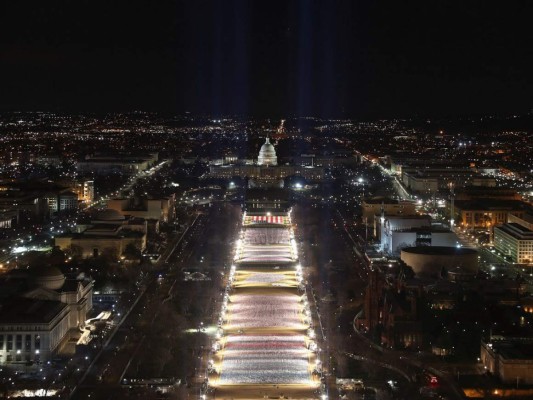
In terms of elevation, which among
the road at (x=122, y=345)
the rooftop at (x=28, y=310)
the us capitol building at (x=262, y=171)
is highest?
the us capitol building at (x=262, y=171)

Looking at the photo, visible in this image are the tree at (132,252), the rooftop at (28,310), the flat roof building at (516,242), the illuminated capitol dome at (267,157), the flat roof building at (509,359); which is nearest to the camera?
the flat roof building at (509,359)

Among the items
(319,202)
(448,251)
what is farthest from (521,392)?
(319,202)

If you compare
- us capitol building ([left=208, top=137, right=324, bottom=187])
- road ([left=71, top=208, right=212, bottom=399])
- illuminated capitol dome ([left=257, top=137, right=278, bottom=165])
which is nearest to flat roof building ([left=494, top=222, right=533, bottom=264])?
road ([left=71, top=208, right=212, bottom=399])

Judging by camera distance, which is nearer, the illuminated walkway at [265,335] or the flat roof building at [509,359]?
the illuminated walkway at [265,335]

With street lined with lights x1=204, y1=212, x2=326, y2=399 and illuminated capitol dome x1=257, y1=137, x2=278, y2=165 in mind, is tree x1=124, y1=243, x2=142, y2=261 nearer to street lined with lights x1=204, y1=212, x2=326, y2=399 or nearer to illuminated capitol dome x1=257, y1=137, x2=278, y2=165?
street lined with lights x1=204, y1=212, x2=326, y2=399

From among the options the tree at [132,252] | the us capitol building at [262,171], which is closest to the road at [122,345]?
the tree at [132,252]

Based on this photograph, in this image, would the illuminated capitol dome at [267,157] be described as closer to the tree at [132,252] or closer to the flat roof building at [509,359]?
the tree at [132,252]

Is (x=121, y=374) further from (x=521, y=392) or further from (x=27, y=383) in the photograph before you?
(x=521, y=392)

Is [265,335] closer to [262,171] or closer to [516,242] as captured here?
[516,242]

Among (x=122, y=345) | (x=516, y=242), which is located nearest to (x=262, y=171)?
(x=516, y=242)
